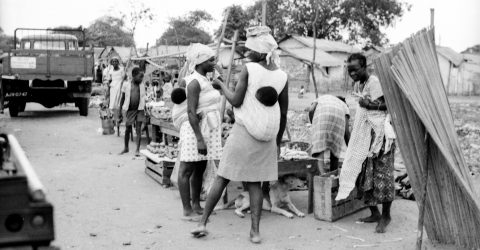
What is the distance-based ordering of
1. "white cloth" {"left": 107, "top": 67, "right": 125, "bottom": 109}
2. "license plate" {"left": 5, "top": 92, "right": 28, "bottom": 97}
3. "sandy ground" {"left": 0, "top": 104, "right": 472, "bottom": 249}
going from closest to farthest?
"sandy ground" {"left": 0, "top": 104, "right": 472, "bottom": 249} < "white cloth" {"left": 107, "top": 67, "right": 125, "bottom": 109} < "license plate" {"left": 5, "top": 92, "right": 28, "bottom": 97}

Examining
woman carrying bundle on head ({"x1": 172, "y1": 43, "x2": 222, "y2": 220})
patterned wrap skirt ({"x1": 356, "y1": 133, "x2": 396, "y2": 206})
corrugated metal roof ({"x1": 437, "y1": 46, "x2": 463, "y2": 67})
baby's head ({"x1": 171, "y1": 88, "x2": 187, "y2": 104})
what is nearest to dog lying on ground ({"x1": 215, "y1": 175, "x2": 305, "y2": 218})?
woman carrying bundle on head ({"x1": 172, "y1": 43, "x2": 222, "y2": 220})

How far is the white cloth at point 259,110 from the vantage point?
4.93m

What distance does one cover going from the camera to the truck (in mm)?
15414

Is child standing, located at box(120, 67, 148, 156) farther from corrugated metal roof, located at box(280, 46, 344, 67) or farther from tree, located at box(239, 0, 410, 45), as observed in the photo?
tree, located at box(239, 0, 410, 45)

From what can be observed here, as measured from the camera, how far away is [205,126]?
18.9ft

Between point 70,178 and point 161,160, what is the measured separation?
1.39 metres

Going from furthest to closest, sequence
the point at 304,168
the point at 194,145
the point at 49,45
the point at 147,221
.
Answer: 1. the point at 49,45
2. the point at 304,168
3. the point at 147,221
4. the point at 194,145

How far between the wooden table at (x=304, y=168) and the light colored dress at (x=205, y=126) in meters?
0.75

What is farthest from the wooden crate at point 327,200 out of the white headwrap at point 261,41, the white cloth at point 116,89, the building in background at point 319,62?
the building in background at point 319,62

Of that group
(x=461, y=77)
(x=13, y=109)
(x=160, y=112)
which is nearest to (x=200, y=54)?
(x=160, y=112)

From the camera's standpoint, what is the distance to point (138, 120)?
10.3 m

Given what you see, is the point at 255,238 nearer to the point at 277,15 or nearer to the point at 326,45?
the point at 326,45

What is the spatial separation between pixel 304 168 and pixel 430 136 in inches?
75.0

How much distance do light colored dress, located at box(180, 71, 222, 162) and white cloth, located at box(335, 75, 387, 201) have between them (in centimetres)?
135
